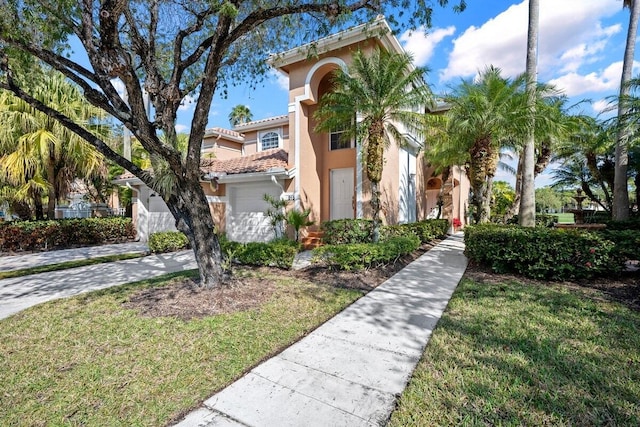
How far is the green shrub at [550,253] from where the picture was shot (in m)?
7.12

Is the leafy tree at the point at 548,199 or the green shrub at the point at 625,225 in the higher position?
the leafy tree at the point at 548,199

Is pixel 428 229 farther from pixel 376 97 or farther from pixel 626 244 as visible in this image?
pixel 626 244

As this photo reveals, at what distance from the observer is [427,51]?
10070 mm

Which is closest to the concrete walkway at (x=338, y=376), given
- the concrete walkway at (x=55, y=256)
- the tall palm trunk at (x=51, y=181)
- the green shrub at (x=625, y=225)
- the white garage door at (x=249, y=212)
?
the white garage door at (x=249, y=212)

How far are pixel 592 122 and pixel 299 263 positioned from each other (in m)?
17.9

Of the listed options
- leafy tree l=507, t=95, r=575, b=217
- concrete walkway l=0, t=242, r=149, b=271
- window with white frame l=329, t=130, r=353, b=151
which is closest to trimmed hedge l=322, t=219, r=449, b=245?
window with white frame l=329, t=130, r=353, b=151

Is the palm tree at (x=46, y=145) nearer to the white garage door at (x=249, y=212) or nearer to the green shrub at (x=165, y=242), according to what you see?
the green shrub at (x=165, y=242)

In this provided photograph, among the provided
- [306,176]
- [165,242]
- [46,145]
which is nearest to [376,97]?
[306,176]

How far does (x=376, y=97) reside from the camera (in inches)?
382

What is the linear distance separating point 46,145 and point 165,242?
695 centimetres

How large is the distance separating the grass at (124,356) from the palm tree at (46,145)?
1090cm

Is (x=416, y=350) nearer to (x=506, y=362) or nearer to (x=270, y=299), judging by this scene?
(x=506, y=362)

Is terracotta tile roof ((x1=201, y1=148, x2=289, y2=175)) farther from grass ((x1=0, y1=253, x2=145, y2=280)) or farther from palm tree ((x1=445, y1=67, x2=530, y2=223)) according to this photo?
palm tree ((x1=445, y1=67, x2=530, y2=223))

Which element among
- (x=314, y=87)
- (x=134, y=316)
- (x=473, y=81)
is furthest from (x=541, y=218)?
(x=134, y=316)
